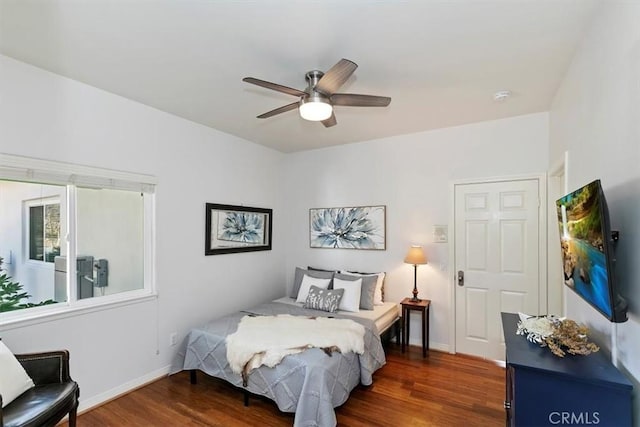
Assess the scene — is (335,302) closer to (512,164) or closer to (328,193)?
(328,193)

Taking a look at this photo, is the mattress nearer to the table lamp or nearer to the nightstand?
the nightstand

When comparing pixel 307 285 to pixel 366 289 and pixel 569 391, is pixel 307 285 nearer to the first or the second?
pixel 366 289

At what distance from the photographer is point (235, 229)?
4.07 meters

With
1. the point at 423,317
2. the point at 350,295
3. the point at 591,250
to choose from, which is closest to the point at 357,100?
the point at 591,250

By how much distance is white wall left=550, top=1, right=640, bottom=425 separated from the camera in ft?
4.37

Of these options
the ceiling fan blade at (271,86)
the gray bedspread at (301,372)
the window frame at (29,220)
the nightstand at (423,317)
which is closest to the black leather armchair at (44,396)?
the window frame at (29,220)

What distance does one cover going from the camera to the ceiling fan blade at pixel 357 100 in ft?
7.38

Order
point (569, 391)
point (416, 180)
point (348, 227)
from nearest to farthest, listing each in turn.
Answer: point (569, 391) < point (416, 180) < point (348, 227)

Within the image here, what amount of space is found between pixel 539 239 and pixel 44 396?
168 inches

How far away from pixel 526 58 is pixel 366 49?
3.79ft

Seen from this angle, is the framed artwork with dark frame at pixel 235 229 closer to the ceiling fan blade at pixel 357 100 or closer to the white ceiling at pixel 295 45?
the white ceiling at pixel 295 45

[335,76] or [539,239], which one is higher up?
[335,76]

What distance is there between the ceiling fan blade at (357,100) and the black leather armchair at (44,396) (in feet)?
8.34

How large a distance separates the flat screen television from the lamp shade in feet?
5.97
